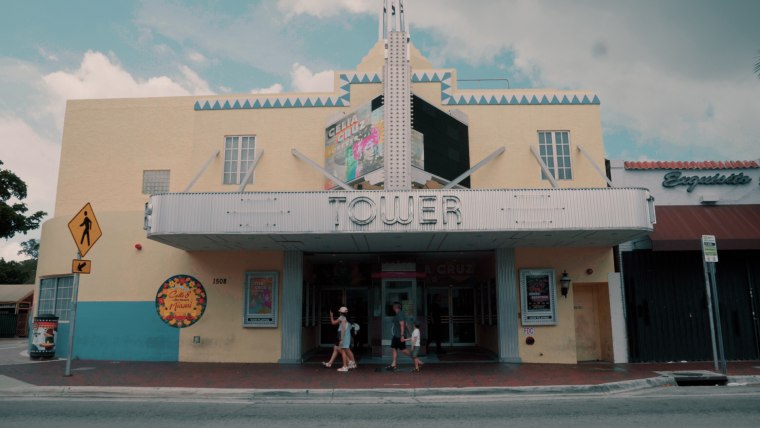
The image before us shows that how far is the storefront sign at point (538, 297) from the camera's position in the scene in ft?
53.4

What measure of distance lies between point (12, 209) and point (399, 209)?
2824 cm

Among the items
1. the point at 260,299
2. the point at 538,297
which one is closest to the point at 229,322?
the point at 260,299

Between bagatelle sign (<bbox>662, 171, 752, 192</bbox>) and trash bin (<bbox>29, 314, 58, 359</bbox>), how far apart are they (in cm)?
1942

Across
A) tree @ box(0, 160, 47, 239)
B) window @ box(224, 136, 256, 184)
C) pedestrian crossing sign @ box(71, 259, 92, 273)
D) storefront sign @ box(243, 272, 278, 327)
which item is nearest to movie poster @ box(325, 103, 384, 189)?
window @ box(224, 136, 256, 184)

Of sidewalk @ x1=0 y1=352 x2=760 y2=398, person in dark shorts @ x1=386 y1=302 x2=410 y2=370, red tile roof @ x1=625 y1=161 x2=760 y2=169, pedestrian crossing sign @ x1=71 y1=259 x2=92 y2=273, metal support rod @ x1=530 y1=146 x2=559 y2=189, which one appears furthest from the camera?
red tile roof @ x1=625 y1=161 x2=760 y2=169

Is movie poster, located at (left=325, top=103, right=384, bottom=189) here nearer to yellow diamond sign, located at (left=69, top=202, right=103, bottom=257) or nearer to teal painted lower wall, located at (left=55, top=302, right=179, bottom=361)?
yellow diamond sign, located at (left=69, top=202, right=103, bottom=257)

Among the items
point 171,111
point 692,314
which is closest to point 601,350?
point 692,314

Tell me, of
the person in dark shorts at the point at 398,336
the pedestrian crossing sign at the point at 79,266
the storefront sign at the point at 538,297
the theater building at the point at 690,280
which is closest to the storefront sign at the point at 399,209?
the person in dark shorts at the point at 398,336

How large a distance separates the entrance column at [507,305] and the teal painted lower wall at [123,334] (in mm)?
9733

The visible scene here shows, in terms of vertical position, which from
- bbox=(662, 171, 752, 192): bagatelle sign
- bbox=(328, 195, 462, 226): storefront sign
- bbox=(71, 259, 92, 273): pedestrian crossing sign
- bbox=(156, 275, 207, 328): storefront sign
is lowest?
bbox=(156, 275, 207, 328): storefront sign

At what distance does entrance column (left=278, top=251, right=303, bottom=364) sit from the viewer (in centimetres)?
1602

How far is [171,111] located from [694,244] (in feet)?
54.4

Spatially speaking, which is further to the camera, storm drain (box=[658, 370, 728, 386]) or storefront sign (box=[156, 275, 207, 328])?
storefront sign (box=[156, 275, 207, 328])

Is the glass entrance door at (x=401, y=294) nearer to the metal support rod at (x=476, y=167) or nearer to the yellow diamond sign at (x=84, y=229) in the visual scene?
the metal support rod at (x=476, y=167)
